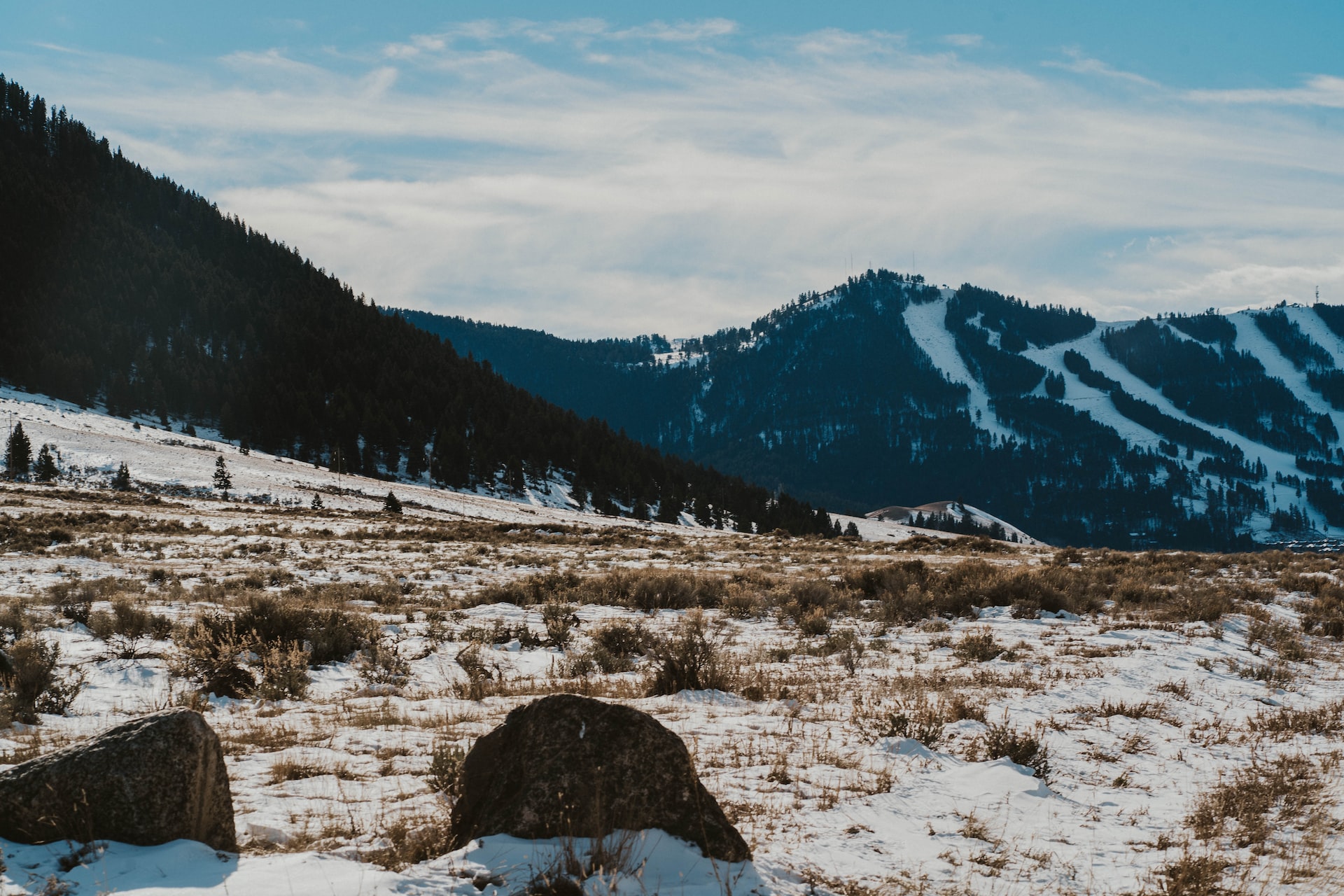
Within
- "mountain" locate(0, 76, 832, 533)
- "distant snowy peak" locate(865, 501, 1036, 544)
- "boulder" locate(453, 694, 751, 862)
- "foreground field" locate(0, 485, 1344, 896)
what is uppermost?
"mountain" locate(0, 76, 832, 533)

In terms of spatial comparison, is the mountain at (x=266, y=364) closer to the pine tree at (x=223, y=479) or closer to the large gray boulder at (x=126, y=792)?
the pine tree at (x=223, y=479)

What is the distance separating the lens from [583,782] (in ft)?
13.3

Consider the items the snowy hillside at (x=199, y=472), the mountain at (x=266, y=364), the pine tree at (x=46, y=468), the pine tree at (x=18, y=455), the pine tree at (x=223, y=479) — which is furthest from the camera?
the mountain at (x=266, y=364)

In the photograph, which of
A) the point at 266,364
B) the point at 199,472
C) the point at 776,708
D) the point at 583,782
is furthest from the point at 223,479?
the point at 266,364

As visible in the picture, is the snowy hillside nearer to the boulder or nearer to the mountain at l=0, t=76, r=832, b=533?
the mountain at l=0, t=76, r=832, b=533

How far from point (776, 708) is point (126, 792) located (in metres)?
5.78

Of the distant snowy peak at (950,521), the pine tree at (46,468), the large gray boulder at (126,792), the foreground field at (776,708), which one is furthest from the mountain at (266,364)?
the distant snowy peak at (950,521)

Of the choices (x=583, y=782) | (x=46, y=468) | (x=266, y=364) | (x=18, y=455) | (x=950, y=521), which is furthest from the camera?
(x=950, y=521)

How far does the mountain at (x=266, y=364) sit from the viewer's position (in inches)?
3455

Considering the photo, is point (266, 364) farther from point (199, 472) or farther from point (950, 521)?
point (950, 521)

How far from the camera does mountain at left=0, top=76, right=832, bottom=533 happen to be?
8775 cm

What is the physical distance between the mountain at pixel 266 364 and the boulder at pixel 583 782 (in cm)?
8057

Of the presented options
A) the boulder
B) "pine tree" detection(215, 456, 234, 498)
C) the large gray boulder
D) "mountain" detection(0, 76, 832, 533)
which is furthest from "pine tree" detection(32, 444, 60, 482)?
the boulder

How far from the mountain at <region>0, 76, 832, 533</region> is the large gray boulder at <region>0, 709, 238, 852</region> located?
80.2 metres
